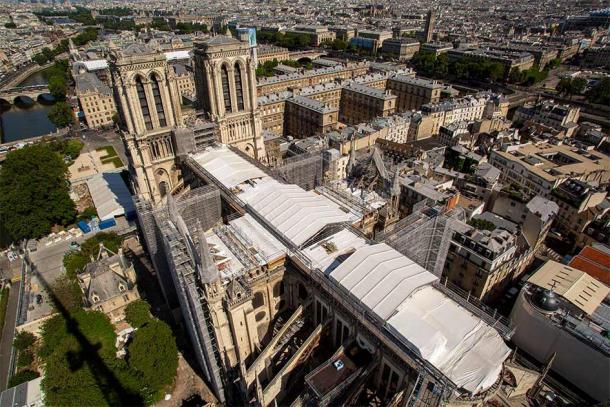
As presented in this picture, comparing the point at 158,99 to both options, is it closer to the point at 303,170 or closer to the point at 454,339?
the point at 303,170

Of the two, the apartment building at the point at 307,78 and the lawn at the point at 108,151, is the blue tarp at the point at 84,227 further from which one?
the apartment building at the point at 307,78

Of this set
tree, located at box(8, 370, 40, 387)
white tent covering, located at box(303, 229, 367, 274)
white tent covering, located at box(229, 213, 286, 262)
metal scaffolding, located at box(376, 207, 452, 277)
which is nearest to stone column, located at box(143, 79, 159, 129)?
white tent covering, located at box(229, 213, 286, 262)

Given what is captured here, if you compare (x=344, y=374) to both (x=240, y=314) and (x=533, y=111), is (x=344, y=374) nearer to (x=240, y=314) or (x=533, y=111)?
(x=240, y=314)

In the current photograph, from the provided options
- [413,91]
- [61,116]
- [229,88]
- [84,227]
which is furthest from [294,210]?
→ [61,116]

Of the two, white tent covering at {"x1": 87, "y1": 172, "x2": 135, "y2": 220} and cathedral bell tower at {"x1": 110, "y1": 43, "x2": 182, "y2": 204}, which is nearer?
cathedral bell tower at {"x1": 110, "y1": 43, "x2": 182, "y2": 204}

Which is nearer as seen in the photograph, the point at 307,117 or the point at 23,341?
the point at 23,341

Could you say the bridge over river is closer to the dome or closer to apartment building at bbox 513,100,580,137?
apartment building at bbox 513,100,580,137

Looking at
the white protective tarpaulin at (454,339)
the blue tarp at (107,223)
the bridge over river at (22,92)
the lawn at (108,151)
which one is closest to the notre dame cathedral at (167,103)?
the blue tarp at (107,223)
